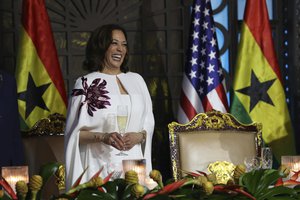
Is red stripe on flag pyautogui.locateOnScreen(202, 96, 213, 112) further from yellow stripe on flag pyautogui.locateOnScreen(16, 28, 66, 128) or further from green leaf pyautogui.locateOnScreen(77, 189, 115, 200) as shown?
green leaf pyautogui.locateOnScreen(77, 189, 115, 200)

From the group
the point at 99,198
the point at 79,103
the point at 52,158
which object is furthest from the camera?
the point at 52,158

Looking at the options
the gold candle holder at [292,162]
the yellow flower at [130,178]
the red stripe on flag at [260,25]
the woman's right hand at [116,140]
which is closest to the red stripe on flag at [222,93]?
the red stripe on flag at [260,25]

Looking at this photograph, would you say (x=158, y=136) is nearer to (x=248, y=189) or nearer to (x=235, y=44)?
(x=235, y=44)

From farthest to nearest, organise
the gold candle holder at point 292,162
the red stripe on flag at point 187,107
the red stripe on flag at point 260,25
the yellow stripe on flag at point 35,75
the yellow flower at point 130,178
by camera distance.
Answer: the red stripe on flag at point 260,25
the red stripe on flag at point 187,107
the yellow stripe on flag at point 35,75
the gold candle holder at point 292,162
the yellow flower at point 130,178

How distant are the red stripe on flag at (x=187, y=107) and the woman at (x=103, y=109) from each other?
4.65ft

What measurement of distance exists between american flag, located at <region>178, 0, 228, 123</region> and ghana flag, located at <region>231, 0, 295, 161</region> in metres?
0.16

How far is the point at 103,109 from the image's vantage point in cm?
371

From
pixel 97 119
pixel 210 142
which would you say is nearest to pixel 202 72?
pixel 210 142

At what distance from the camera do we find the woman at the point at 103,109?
12.1ft

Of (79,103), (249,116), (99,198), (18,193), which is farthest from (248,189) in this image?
(249,116)

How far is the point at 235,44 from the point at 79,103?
7.62 ft

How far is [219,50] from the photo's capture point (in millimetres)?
5730

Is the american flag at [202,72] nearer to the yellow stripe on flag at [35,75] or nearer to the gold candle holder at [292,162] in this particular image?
the yellow stripe on flag at [35,75]

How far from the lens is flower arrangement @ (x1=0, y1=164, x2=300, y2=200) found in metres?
1.74
